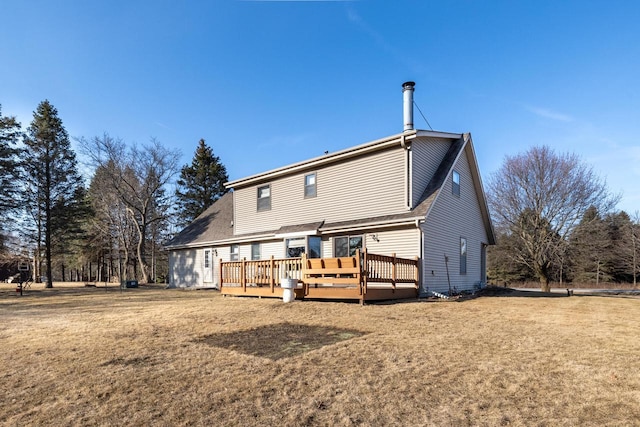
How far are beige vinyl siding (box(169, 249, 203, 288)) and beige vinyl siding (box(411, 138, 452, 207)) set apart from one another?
44.8ft

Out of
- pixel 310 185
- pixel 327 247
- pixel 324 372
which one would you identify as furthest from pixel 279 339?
pixel 310 185

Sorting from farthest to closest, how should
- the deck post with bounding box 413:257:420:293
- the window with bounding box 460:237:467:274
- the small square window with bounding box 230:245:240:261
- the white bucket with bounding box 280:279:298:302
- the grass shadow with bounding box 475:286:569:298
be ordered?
the small square window with bounding box 230:245:240:261 < the window with bounding box 460:237:467:274 < the grass shadow with bounding box 475:286:569:298 < the deck post with bounding box 413:257:420:293 < the white bucket with bounding box 280:279:298:302

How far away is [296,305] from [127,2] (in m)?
11.8

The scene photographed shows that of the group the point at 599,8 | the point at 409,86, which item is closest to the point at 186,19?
the point at 409,86

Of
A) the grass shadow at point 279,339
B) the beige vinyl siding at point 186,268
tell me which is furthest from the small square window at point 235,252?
the grass shadow at point 279,339

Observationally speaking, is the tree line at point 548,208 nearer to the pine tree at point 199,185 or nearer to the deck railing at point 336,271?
the deck railing at point 336,271

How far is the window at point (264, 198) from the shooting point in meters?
17.3

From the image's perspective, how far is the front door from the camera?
20.4m

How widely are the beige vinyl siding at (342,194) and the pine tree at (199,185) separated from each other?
94.8ft

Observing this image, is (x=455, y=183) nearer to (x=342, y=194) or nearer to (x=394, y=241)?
(x=394, y=241)

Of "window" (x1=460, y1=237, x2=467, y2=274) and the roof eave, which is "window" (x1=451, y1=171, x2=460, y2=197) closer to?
the roof eave

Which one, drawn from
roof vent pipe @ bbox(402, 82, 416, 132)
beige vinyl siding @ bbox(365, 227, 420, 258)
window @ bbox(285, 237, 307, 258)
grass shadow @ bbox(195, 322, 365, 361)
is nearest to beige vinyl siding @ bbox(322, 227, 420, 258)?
beige vinyl siding @ bbox(365, 227, 420, 258)

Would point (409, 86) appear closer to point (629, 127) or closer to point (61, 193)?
point (629, 127)

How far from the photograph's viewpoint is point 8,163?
2209 cm
